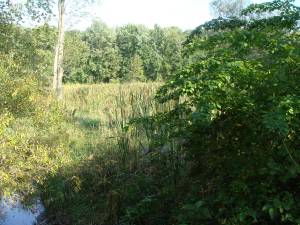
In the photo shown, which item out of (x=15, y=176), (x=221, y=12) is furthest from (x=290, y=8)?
(x=221, y=12)

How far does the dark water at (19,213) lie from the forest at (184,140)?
4 cm

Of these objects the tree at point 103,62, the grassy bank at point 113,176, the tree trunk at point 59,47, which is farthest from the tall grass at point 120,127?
the tree at point 103,62

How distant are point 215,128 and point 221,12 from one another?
39.6 meters

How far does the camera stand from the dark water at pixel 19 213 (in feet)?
27.2

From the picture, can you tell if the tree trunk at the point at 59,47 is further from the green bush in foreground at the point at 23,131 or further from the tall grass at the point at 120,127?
the green bush in foreground at the point at 23,131

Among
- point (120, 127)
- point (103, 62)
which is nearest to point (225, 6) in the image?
point (103, 62)

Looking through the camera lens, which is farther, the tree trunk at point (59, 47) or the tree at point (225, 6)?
the tree at point (225, 6)

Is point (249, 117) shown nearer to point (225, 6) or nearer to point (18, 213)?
point (18, 213)

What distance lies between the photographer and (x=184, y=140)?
265 inches

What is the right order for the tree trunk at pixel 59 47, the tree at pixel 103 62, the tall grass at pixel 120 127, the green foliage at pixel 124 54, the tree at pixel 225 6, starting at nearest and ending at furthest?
1. the tall grass at pixel 120 127
2. the tree trunk at pixel 59 47
3. the tree at pixel 225 6
4. the green foliage at pixel 124 54
5. the tree at pixel 103 62

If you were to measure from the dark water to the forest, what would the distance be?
0.04 meters

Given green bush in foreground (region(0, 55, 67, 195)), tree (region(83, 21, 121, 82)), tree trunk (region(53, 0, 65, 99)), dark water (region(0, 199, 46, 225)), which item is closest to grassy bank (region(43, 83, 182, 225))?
dark water (region(0, 199, 46, 225))

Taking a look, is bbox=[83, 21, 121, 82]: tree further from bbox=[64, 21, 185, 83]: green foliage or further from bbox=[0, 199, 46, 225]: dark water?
bbox=[0, 199, 46, 225]: dark water

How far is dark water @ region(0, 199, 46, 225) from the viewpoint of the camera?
8289mm
